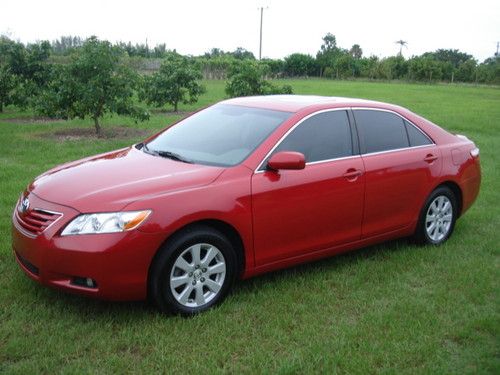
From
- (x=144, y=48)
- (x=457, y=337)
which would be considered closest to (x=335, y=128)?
(x=457, y=337)

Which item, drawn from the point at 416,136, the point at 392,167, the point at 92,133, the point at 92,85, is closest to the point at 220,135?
the point at 392,167

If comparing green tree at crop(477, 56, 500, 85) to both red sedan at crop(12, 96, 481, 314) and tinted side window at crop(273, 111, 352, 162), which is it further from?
tinted side window at crop(273, 111, 352, 162)

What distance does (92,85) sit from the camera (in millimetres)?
12055

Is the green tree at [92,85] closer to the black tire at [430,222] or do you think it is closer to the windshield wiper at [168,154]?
the windshield wiper at [168,154]

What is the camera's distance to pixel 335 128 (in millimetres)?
5082

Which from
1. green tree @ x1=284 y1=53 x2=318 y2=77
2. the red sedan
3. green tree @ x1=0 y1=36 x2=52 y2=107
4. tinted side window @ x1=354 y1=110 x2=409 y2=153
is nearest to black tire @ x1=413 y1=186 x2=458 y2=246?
the red sedan

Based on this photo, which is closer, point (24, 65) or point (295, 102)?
point (295, 102)

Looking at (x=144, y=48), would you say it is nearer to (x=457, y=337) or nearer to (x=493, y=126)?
(x=493, y=126)

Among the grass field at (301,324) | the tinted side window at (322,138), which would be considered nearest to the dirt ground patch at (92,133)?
the grass field at (301,324)

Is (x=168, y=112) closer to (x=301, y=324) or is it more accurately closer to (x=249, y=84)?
(x=249, y=84)

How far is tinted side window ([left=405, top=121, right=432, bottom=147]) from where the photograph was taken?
5668 mm

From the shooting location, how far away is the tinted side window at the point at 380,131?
5.25m

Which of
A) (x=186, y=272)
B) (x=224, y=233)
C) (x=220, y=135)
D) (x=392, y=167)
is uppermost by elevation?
(x=220, y=135)

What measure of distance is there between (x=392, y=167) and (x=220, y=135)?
162cm
